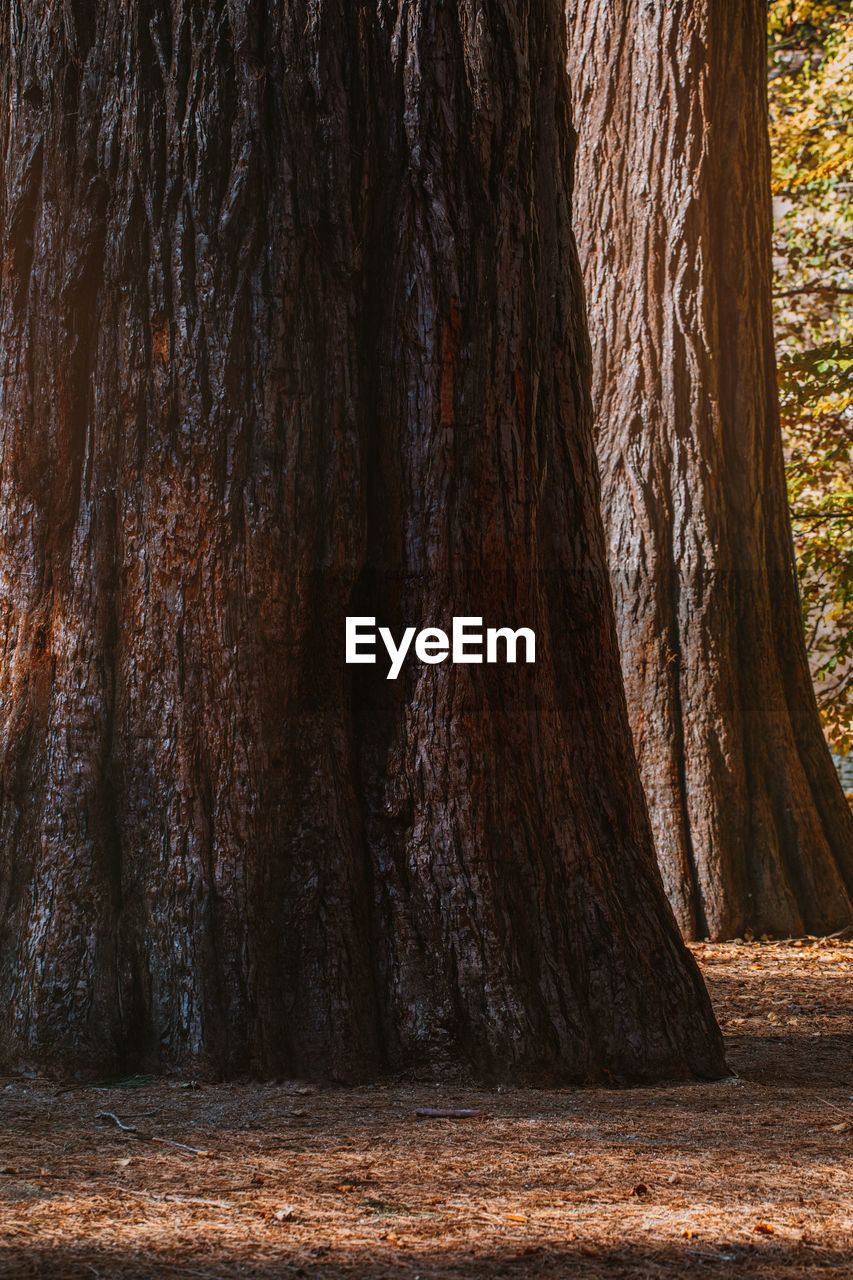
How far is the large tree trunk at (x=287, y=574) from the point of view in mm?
3506

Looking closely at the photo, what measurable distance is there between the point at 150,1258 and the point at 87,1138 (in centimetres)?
85

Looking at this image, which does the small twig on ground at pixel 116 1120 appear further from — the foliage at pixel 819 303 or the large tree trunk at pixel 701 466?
the foliage at pixel 819 303

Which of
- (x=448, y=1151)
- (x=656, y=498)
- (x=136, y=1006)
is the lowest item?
(x=448, y=1151)

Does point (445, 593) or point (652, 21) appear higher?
point (652, 21)

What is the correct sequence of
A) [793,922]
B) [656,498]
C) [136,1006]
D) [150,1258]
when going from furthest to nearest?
[656,498] < [793,922] < [136,1006] < [150,1258]

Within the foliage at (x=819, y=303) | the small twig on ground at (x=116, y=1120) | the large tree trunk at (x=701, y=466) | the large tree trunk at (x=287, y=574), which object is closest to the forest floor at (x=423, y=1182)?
the small twig on ground at (x=116, y=1120)

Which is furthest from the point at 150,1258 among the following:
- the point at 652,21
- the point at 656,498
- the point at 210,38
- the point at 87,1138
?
the point at 652,21

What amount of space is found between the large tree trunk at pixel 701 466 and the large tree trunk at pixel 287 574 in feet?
9.63

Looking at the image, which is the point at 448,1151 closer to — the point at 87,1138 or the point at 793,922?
the point at 87,1138

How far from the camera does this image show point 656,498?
7.11m

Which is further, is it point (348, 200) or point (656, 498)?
point (656, 498)

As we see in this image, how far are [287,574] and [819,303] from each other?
520 inches

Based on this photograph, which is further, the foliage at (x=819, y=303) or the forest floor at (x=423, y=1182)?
the foliage at (x=819, y=303)

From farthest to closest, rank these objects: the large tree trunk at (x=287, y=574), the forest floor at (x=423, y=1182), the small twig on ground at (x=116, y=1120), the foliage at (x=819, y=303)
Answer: the foliage at (x=819, y=303)
the large tree trunk at (x=287, y=574)
the small twig on ground at (x=116, y=1120)
the forest floor at (x=423, y=1182)
